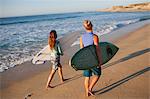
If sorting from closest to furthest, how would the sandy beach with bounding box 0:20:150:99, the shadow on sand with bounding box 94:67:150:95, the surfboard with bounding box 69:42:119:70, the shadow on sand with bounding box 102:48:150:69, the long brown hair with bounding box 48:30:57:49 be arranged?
the surfboard with bounding box 69:42:119:70 → the sandy beach with bounding box 0:20:150:99 → the shadow on sand with bounding box 94:67:150:95 → the long brown hair with bounding box 48:30:57:49 → the shadow on sand with bounding box 102:48:150:69

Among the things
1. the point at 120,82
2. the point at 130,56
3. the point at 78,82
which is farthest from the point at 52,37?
the point at 130,56

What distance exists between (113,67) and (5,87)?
3.00 m

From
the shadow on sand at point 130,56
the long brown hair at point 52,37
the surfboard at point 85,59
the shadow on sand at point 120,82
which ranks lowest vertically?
the shadow on sand at point 130,56

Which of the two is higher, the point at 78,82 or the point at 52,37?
the point at 52,37

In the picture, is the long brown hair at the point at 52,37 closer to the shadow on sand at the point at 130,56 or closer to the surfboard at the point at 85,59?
the surfboard at the point at 85,59

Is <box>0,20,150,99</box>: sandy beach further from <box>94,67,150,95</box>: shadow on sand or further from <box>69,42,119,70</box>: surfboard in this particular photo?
<box>69,42,119,70</box>: surfboard

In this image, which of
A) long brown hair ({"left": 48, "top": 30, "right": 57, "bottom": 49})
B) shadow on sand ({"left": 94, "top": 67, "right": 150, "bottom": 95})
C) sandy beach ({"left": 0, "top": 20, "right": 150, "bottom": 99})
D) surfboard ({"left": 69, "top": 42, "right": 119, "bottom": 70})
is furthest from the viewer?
long brown hair ({"left": 48, "top": 30, "right": 57, "bottom": 49})

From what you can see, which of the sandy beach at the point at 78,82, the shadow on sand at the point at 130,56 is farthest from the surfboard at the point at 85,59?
the shadow on sand at the point at 130,56

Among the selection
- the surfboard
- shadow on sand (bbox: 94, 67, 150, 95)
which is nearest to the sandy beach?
shadow on sand (bbox: 94, 67, 150, 95)

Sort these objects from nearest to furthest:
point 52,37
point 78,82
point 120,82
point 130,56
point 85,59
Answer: point 85,59 < point 52,37 < point 120,82 < point 78,82 < point 130,56

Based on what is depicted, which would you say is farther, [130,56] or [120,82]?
[130,56]

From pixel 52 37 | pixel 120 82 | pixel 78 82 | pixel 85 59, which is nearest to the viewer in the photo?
pixel 85 59

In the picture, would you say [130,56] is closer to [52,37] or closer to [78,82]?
[78,82]

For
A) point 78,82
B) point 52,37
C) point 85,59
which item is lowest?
point 78,82
